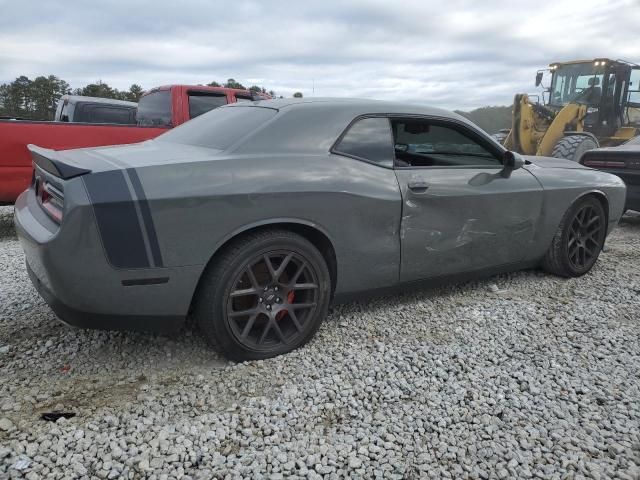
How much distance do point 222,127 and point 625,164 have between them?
5540mm

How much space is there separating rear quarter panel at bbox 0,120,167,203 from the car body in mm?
6221

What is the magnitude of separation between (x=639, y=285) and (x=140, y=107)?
653 centimetres

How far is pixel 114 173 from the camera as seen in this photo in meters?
2.25

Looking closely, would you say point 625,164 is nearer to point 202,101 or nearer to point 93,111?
point 202,101

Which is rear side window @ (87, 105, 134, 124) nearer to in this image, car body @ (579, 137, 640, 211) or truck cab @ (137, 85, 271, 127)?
truck cab @ (137, 85, 271, 127)

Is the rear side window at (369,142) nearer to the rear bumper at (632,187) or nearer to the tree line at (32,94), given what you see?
the rear bumper at (632,187)

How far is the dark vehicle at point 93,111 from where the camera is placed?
752 cm

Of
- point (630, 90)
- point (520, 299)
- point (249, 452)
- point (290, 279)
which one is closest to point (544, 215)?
point (520, 299)

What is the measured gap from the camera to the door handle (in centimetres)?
301

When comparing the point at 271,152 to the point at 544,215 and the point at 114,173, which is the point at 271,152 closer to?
the point at 114,173

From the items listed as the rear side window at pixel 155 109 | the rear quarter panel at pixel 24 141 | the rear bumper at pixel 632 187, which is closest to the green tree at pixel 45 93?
the rear side window at pixel 155 109

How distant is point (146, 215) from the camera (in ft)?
7.33

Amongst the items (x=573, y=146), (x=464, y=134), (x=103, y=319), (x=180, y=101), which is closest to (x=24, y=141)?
(x=180, y=101)

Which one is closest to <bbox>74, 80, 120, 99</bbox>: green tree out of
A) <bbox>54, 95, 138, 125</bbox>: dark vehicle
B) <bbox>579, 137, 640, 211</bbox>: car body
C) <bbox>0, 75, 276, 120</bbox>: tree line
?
<bbox>0, 75, 276, 120</bbox>: tree line
